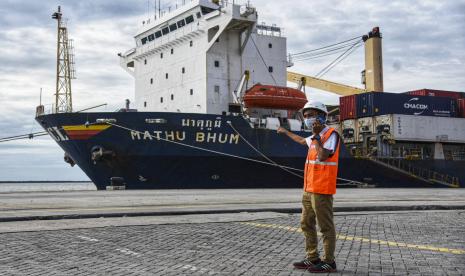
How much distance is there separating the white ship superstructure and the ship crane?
10.3 m

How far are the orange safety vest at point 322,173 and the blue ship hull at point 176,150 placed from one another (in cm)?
1854

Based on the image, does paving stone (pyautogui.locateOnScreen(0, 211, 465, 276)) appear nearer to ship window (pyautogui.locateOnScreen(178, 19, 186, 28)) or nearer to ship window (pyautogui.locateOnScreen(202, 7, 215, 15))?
ship window (pyautogui.locateOnScreen(202, 7, 215, 15))

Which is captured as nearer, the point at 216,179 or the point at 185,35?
the point at 216,179

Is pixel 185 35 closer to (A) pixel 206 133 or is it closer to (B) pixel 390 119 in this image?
(A) pixel 206 133

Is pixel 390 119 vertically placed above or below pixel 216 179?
above

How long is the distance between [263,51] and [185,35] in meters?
4.44

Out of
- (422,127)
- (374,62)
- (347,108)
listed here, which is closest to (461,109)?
(422,127)

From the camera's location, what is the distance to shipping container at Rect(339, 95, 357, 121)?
3281 cm

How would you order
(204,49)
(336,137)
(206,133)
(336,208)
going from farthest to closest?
(204,49) → (206,133) → (336,208) → (336,137)

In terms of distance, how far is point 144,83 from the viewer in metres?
31.4

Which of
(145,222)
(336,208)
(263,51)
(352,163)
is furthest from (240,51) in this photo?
(145,222)

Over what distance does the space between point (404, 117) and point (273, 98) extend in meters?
9.80

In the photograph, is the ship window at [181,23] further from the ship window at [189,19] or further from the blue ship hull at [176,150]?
the blue ship hull at [176,150]

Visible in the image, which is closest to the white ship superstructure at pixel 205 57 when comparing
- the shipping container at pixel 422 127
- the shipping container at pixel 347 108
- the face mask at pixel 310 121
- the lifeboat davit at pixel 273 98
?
the lifeboat davit at pixel 273 98
